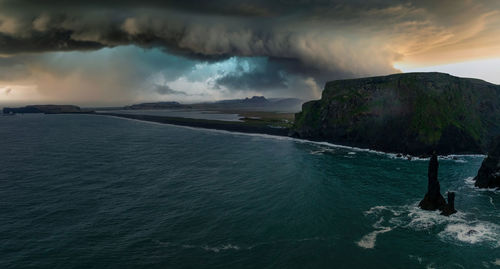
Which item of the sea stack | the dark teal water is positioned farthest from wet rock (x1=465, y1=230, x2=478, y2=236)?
the sea stack

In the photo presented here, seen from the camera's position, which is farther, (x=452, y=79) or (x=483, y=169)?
(x=452, y=79)

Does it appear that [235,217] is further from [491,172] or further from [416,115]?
[416,115]

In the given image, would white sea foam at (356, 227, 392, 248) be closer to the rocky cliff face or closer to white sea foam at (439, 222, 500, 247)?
white sea foam at (439, 222, 500, 247)

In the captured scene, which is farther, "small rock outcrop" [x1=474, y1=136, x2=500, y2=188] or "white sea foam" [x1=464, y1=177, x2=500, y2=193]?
"small rock outcrop" [x1=474, y1=136, x2=500, y2=188]

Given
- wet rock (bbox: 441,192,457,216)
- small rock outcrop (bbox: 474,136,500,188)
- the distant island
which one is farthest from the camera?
the distant island

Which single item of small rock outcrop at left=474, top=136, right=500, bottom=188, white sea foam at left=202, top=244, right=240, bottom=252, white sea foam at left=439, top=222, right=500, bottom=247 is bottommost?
white sea foam at left=202, top=244, right=240, bottom=252

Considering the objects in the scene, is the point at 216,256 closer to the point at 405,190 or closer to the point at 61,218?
the point at 61,218

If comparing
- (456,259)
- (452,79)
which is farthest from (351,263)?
(452,79)
